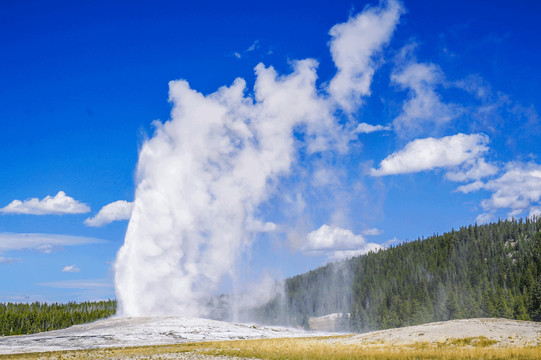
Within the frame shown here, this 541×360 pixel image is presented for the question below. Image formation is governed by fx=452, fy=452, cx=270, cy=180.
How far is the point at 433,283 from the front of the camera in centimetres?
12825

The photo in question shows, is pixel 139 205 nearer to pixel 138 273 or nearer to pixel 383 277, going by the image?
pixel 138 273

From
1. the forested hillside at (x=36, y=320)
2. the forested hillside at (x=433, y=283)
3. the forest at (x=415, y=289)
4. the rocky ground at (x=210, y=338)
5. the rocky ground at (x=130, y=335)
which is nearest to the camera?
the rocky ground at (x=210, y=338)

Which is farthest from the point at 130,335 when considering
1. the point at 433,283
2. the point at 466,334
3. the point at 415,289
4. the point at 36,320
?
the point at 433,283

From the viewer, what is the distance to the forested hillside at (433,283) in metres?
99.9

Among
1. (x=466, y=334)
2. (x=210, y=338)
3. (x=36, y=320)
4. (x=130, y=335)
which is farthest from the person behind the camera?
(x=36, y=320)

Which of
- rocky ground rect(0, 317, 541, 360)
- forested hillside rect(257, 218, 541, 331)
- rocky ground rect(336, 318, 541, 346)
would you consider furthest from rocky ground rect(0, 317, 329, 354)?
forested hillside rect(257, 218, 541, 331)

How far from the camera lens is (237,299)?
482 feet

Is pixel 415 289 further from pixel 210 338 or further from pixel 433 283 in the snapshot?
pixel 210 338

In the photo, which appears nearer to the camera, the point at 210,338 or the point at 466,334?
the point at 466,334

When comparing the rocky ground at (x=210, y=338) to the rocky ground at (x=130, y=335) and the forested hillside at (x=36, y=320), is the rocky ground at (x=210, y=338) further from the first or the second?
the forested hillside at (x=36, y=320)

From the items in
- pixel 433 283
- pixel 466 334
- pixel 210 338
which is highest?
pixel 433 283

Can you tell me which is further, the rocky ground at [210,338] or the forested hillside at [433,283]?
the forested hillside at [433,283]

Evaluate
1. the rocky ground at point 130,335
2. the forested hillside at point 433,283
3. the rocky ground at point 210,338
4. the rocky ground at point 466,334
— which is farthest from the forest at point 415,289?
the rocky ground at point 466,334

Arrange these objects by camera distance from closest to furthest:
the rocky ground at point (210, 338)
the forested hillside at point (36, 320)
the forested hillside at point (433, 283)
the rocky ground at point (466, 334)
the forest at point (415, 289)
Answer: the rocky ground at point (210, 338), the rocky ground at point (466, 334), the forested hillside at point (433, 283), the forest at point (415, 289), the forested hillside at point (36, 320)
